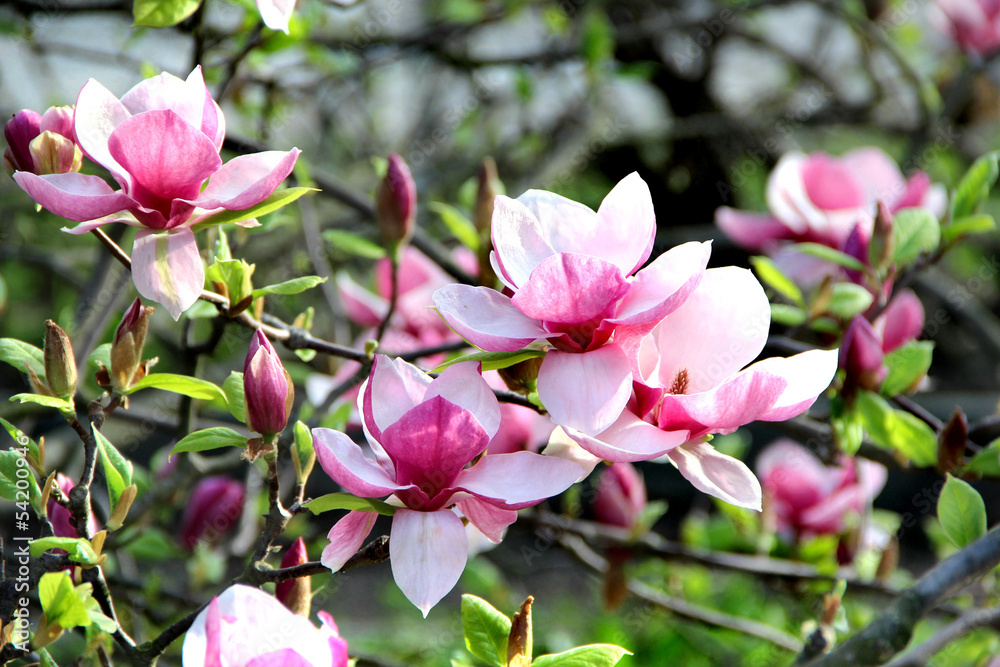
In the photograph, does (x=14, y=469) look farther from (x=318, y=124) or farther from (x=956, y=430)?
(x=318, y=124)

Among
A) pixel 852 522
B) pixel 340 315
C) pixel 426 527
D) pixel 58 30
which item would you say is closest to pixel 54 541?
pixel 426 527

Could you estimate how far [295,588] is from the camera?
508 millimetres

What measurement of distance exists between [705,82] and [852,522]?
5.76 feet

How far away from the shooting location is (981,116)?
233 cm

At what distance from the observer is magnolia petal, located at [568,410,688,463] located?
1.35ft

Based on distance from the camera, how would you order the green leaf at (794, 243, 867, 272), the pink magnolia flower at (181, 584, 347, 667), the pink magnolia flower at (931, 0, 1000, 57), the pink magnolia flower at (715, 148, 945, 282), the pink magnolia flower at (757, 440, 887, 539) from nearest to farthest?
1. the pink magnolia flower at (181, 584, 347, 667)
2. the green leaf at (794, 243, 867, 272)
3. the pink magnolia flower at (715, 148, 945, 282)
4. the pink magnolia flower at (757, 440, 887, 539)
5. the pink magnolia flower at (931, 0, 1000, 57)

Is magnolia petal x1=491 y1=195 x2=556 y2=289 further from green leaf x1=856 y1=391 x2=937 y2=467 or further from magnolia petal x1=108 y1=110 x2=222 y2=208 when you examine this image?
green leaf x1=856 y1=391 x2=937 y2=467

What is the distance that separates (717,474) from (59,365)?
0.39 metres

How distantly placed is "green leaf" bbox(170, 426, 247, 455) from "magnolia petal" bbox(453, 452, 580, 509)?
148 mm

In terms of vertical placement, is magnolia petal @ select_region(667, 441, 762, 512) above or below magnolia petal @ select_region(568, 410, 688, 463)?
below

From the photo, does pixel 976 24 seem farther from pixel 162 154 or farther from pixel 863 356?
pixel 162 154

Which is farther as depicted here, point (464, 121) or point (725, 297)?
point (464, 121)

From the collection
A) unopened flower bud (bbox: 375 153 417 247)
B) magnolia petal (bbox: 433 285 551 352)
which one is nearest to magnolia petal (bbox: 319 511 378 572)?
magnolia petal (bbox: 433 285 551 352)

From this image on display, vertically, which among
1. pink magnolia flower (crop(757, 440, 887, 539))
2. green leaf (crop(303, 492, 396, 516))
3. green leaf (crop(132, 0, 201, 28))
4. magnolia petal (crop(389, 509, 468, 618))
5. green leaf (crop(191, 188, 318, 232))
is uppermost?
green leaf (crop(132, 0, 201, 28))
